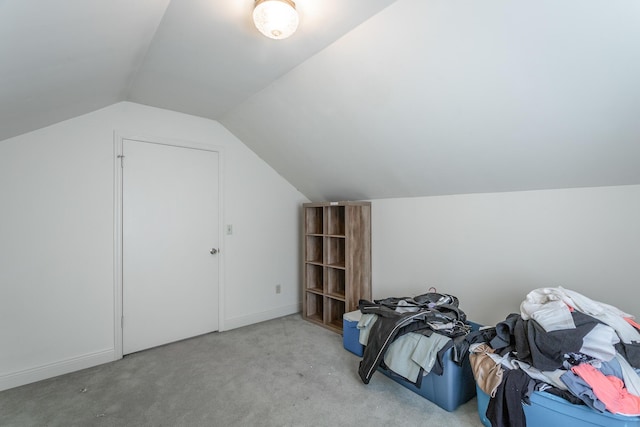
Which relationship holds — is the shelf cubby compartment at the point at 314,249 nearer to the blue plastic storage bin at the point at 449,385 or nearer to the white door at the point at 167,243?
the white door at the point at 167,243

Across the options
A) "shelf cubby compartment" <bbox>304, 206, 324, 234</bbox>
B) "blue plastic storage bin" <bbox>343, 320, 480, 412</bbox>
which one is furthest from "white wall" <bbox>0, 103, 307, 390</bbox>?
"blue plastic storage bin" <bbox>343, 320, 480, 412</bbox>

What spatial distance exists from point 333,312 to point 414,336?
152 centimetres

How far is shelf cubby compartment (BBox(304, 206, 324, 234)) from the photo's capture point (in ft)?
11.8

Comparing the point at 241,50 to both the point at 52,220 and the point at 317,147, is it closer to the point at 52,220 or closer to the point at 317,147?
the point at 317,147

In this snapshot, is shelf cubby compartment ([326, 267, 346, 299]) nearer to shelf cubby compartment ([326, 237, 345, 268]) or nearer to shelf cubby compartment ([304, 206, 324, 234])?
shelf cubby compartment ([326, 237, 345, 268])

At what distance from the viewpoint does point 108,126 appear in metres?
2.65

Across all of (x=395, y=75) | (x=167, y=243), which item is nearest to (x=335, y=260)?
(x=167, y=243)

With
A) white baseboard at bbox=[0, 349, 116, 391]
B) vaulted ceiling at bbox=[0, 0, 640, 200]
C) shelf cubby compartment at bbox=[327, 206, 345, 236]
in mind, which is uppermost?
vaulted ceiling at bbox=[0, 0, 640, 200]

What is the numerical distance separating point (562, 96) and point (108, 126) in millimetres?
3208

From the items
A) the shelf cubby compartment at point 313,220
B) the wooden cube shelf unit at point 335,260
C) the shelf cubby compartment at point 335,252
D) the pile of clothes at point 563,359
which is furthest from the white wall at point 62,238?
the pile of clothes at point 563,359

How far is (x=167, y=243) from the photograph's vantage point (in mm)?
2947

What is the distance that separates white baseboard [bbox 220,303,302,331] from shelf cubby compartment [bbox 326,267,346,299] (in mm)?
680

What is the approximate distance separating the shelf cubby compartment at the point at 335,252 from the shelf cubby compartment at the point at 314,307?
53cm

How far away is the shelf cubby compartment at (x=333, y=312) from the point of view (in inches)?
132
